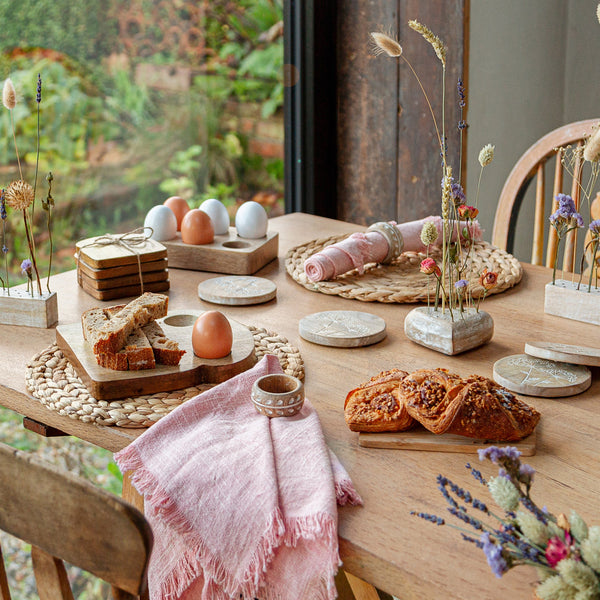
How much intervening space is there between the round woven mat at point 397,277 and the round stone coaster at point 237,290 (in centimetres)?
8

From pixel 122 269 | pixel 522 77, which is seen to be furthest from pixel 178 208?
pixel 522 77

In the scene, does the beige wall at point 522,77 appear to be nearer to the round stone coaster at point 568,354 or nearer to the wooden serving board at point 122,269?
the wooden serving board at point 122,269

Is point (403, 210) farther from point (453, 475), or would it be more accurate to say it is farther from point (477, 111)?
point (453, 475)

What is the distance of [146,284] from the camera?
1.47 m

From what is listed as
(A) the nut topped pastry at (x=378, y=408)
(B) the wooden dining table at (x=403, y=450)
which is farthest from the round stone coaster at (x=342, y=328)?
(A) the nut topped pastry at (x=378, y=408)

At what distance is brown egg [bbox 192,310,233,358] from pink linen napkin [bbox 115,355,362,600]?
0.15m

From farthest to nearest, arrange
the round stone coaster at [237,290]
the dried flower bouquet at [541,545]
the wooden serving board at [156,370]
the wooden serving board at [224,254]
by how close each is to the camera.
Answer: the wooden serving board at [224,254]
the round stone coaster at [237,290]
the wooden serving board at [156,370]
the dried flower bouquet at [541,545]

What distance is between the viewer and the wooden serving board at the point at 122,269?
4.70 feet

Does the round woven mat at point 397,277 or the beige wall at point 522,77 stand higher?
the beige wall at point 522,77

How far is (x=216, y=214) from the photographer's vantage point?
1651 millimetres

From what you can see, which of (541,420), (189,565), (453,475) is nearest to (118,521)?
(189,565)

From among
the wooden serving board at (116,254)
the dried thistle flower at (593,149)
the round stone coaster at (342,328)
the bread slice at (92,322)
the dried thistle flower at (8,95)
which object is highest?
the dried thistle flower at (8,95)

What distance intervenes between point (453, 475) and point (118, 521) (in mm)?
407

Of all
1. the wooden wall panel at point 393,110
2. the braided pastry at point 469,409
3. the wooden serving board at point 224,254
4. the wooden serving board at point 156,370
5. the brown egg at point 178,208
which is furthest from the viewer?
the wooden wall panel at point 393,110
